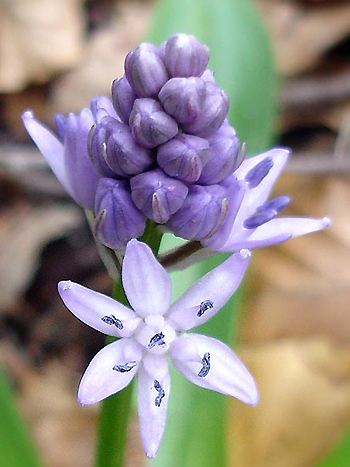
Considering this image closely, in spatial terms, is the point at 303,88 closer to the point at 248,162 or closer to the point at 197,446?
the point at 197,446

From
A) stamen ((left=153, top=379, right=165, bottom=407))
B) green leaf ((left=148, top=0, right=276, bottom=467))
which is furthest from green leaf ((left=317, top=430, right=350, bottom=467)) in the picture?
stamen ((left=153, top=379, right=165, bottom=407))

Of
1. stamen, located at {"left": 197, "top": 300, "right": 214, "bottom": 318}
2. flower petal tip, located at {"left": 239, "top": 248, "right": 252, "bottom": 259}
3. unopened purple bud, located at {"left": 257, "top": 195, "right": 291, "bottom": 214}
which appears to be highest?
unopened purple bud, located at {"left": 257, "top": 195, "right": 291, "bottom": 214}

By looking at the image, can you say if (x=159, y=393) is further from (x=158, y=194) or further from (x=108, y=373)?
(x=158, y=194)

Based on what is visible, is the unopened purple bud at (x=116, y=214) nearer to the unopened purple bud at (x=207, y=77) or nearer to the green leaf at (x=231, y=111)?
the unopened purple bud at (x=207, y=77)

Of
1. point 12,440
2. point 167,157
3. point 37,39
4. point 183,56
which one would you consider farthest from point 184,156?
point 37,39

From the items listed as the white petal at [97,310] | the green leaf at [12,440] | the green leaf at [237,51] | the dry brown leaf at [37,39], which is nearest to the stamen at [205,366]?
the white petal at [97,310]

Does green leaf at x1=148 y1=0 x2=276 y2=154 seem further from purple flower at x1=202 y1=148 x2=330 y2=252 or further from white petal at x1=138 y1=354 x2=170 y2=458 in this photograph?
white petal at x1=138 y1=354 x2=170 y2=458
